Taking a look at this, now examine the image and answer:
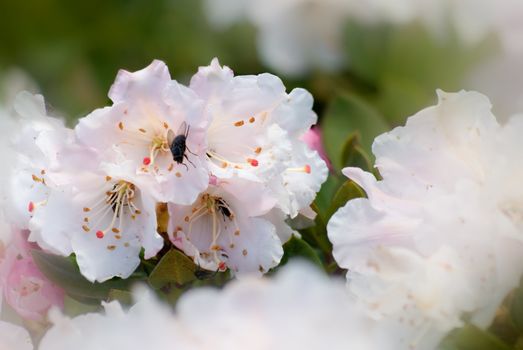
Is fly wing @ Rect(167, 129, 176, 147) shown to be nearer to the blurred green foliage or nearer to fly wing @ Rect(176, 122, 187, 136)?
fly wing @ Rect(176, 122, 187, 136)

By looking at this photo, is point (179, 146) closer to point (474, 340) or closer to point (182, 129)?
point (182, 129)

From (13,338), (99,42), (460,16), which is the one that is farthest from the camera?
(99,42)

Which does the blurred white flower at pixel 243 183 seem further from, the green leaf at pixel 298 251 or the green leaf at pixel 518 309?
the green leaf at pixel 518 309

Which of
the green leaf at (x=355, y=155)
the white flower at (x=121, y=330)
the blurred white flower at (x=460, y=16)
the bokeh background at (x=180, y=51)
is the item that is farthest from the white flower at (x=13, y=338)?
the blurred white flower at (x=460, y=16)

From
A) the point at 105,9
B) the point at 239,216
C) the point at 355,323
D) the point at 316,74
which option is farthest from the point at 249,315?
the point at 105,9

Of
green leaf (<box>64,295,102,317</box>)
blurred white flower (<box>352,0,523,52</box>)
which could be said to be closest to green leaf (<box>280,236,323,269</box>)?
green leaf (<box>64,295,102,317</box>)

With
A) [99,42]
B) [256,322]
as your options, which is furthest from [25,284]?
[99,42]

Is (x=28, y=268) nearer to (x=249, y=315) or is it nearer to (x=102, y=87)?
(x=249, y=315)
